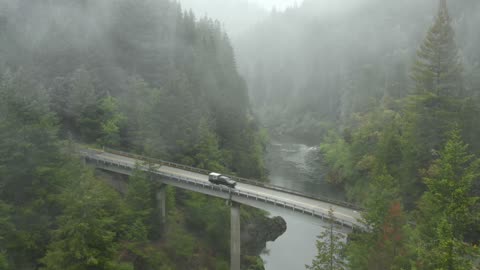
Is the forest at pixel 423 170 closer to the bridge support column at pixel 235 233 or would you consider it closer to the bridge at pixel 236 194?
the bridge at pixel 236 194

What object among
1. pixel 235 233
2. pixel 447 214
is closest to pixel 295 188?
pixel 235 233

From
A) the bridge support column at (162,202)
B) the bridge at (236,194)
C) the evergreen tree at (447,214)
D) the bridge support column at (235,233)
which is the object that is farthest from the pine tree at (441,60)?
the bridge support column at (162,202)

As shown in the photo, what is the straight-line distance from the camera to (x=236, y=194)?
38.9 meters

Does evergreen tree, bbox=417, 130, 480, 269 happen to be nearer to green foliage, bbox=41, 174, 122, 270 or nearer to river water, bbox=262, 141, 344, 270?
river water, bbox=262, 141, 344, 270

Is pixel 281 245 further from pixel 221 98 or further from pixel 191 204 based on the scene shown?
pixel 221 98

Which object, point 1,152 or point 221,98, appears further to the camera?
point 221,98

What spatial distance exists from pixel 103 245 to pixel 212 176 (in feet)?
66.4

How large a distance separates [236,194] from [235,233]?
15.6 ft

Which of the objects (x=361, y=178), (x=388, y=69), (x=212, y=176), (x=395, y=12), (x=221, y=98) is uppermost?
(x=395, y=12)

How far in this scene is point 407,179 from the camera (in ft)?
125

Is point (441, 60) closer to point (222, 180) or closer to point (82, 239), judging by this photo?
point (222, 180)

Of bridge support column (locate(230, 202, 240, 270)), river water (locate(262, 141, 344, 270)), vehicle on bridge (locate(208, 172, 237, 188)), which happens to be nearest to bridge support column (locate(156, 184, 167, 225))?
vehicle on bridge (locate(208, 172, 237, 188))

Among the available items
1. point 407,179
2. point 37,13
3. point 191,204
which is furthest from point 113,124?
point 407,179

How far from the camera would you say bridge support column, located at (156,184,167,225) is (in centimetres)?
4206
